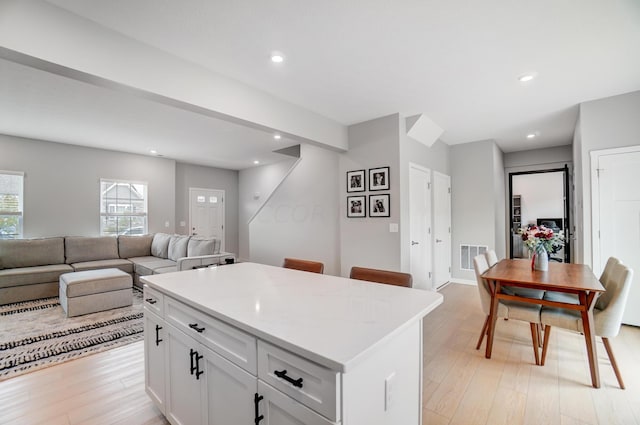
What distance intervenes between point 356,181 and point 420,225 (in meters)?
1.20

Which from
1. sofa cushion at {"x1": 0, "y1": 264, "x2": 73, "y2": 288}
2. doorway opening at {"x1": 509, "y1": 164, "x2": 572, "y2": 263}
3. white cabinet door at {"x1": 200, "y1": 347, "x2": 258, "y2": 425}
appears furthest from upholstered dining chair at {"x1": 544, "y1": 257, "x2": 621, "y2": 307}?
sofa cushion at {"x1": 0, "y1": 264, "x2": 73, "y2": 288}

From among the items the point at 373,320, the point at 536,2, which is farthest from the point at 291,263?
the point at 536,2

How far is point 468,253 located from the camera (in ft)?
17.0

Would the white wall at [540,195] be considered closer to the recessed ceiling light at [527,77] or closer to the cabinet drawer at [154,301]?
the recessed ceiling light at [527,77]

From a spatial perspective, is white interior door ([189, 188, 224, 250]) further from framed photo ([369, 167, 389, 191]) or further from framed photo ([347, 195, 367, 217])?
framed photo ([369, 167, 389, 191])

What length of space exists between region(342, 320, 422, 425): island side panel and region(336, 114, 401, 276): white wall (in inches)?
95.9

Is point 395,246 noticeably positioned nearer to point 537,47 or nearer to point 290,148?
point 537,47

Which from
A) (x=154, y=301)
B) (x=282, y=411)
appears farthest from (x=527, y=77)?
(x=154, y=301)

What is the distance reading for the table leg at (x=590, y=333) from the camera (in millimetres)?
2070

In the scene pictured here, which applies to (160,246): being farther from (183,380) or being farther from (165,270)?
(183,380)

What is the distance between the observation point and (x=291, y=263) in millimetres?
2539

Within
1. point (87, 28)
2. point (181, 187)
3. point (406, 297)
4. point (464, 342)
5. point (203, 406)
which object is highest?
point (87, 28)

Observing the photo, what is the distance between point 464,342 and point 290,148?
14.4 ft

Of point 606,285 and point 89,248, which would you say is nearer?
point 606,285
